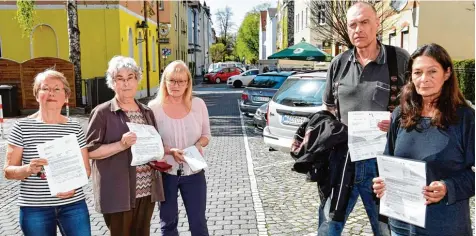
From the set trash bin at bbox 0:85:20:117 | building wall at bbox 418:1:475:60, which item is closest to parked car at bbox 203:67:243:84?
building wall at bbox 418:1:475:60

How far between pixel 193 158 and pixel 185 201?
0.40 metres

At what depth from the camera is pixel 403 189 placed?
235 centimetres

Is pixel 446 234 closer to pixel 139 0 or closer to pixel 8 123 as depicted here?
pixel 8 123

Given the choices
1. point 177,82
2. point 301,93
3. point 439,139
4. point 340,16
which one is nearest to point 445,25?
point 340,16

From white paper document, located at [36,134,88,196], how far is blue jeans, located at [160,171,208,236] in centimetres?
79

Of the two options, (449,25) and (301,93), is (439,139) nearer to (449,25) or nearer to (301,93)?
(301,93)

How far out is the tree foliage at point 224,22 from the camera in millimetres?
93375

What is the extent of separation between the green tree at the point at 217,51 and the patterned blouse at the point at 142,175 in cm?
8844

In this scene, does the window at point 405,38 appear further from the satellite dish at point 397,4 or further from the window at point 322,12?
the window at point 322,12

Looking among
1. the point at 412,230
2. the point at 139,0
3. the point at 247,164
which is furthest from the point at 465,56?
the point at 412,230

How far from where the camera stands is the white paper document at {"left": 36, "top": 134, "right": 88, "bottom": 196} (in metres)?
2.71

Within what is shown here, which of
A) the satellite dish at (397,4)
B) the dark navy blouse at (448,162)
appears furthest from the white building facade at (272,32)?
the dark navy blouse at (448,162)

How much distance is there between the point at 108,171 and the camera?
3096 mm

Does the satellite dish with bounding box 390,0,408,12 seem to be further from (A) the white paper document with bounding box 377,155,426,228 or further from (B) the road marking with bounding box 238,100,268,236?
(A) the white paper document with bounding box 377,155,426,228
